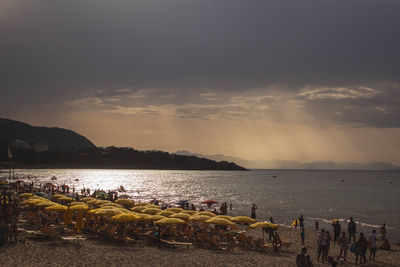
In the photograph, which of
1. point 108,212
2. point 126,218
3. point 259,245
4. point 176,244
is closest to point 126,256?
point 126,218

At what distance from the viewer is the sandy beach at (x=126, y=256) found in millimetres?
15367

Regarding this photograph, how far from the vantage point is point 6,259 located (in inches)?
587

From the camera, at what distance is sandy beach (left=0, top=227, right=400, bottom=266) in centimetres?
1537

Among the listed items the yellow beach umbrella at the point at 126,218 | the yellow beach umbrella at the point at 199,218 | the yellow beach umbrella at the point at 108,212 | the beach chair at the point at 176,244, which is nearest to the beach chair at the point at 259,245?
the yellow beach umbrella at the point at 199,218

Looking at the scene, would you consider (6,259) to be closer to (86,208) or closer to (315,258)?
(86,208)

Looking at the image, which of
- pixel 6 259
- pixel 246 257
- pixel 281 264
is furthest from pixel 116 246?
pixel 281 264

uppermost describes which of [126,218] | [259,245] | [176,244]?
[126,218]

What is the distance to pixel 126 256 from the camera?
664 inches

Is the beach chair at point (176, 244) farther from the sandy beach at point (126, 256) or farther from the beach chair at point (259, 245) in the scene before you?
the beach chair at point (259, 245)

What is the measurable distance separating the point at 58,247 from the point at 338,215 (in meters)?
41.8

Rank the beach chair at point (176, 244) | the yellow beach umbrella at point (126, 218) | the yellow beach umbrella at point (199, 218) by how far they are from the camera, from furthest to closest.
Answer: the yellow beach umbrella at point (199, 218) → the yellow beach umbrella at point (126, 218) → the beach chair at point (176, 244)

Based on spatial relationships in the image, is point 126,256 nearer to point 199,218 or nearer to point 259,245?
point 199,218

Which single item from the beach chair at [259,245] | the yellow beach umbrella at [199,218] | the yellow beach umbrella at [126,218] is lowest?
the beach chair at [259,245]

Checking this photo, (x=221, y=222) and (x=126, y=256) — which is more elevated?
(x=221, y=222)
